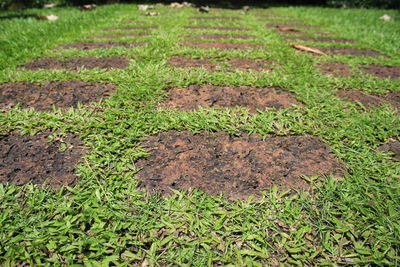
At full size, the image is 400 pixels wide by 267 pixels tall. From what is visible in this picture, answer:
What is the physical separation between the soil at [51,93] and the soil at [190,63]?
84cm

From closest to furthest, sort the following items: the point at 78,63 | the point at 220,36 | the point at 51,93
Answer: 1. the point at 51,93
2. the point at 78,63
3. the point at 220,36

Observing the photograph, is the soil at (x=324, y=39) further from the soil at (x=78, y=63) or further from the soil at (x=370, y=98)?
the soil at (x=78, y=63)

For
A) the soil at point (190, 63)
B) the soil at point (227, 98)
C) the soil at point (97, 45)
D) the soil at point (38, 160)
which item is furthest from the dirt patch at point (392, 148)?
the soil at point (97, 45)

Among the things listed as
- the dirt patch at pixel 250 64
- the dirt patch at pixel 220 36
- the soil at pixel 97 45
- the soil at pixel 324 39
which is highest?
the dirt patch at pixel 220 36

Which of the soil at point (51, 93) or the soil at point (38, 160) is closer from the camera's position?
the soil at point (38, 160)

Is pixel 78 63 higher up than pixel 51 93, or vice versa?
pixel 78 63

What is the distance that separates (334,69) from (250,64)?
3.22 feet

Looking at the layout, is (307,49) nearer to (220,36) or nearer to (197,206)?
(220,36)

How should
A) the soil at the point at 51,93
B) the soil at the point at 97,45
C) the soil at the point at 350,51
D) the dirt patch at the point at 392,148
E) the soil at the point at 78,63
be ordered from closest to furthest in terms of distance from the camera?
the dirt patch at the point at 392,148 < the soil at the point at 51,93 < the soil at the point at 78,63 < the soil at the point at 97,45 < the soil at the point at 350,51

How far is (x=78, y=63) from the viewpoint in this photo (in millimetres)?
2617

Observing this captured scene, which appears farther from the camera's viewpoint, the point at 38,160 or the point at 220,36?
the point at 220,36

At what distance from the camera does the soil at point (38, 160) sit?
125cm

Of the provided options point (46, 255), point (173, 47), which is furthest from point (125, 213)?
point (173, 47)

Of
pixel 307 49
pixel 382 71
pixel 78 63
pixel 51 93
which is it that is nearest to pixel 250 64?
pixel 307 49
